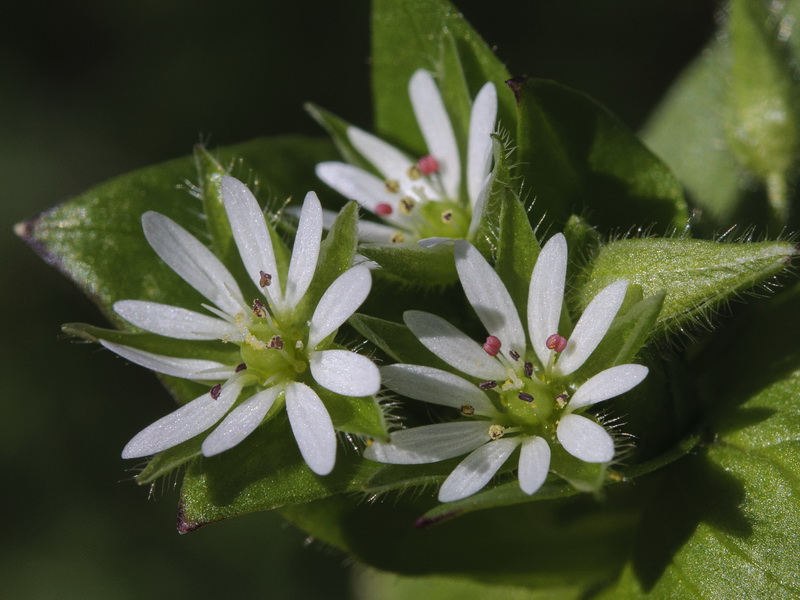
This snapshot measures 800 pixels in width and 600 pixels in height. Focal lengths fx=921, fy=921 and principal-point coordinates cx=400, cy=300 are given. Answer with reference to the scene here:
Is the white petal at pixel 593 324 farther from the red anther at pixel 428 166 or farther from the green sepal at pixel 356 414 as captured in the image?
the red anther at pixel 428 166

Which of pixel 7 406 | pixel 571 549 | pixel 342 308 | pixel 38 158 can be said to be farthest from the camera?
pixel 38 158

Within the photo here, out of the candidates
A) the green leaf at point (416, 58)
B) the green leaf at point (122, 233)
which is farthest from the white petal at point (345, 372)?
the green leaf at point (416, 58)

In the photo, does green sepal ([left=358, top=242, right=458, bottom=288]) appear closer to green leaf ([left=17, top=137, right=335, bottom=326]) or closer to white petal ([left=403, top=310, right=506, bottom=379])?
white petal ([left=403, top=310, right=506, bottom=379])

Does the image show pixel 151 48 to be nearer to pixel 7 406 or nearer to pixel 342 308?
pixel 7 406

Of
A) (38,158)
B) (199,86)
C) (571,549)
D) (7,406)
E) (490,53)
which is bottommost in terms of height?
(7,406)

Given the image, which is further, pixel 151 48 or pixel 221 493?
pixel 151 48

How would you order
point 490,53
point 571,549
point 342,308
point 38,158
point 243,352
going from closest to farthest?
point 342,308
point 243,352
point 490,53
point 571,549
point 38,158

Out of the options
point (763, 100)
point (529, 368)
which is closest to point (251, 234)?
point (529, 368)

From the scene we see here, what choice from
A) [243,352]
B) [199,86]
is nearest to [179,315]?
[243,352]

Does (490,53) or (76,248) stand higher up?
(490,53)
